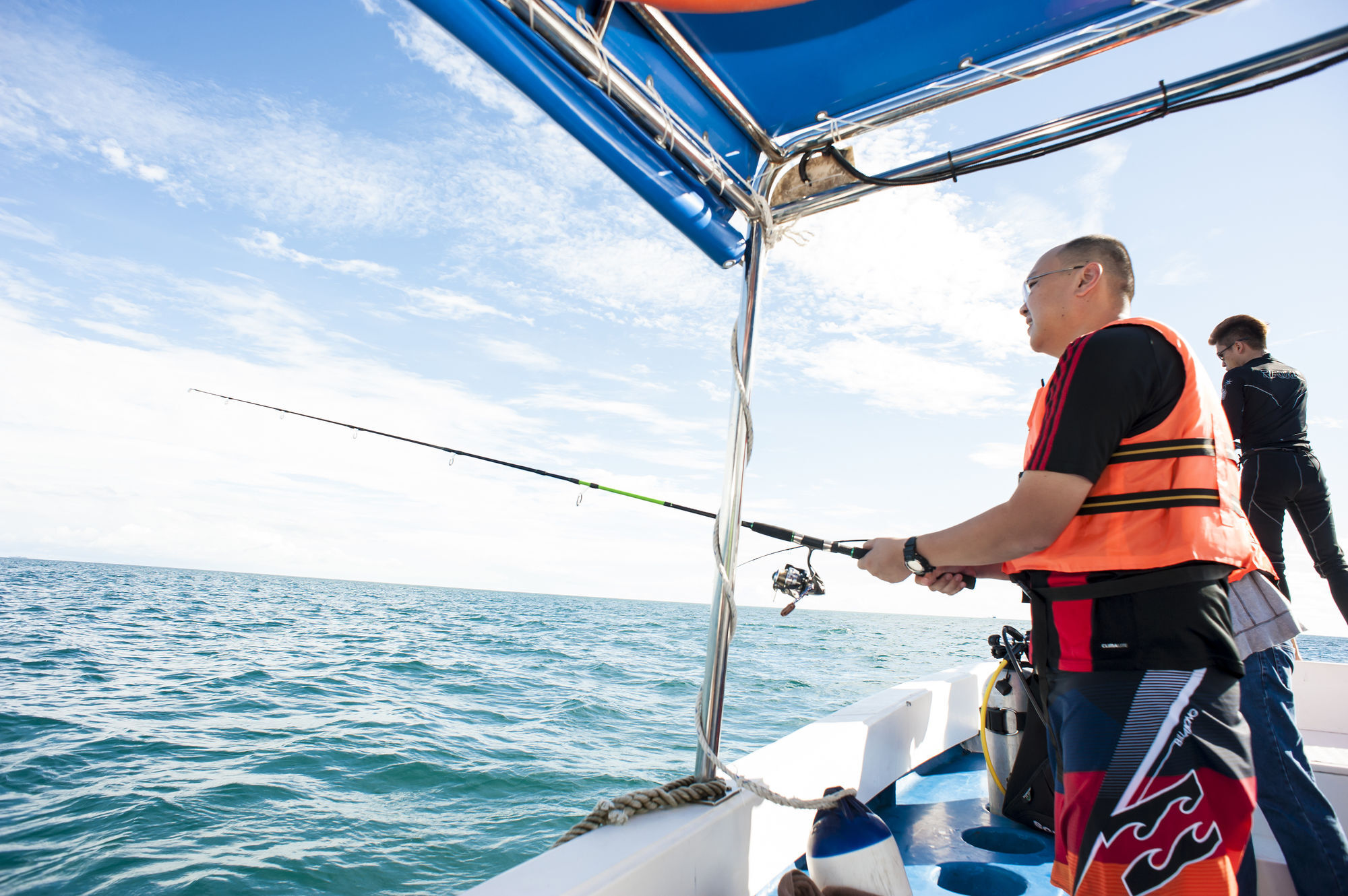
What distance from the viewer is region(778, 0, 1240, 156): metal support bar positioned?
134 cm

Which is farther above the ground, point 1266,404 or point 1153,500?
point 1266,404

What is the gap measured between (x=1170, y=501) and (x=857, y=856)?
0.96 meters

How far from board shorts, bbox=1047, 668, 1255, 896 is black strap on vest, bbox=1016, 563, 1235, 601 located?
0.42 ft

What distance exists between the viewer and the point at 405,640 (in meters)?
16.2

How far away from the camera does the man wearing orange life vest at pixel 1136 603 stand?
0.91m

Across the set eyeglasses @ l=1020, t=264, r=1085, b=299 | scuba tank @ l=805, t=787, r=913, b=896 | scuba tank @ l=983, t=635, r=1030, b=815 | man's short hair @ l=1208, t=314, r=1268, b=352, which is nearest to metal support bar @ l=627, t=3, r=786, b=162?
eyeglasses @ l=1020, t=264, r=1085, b=299

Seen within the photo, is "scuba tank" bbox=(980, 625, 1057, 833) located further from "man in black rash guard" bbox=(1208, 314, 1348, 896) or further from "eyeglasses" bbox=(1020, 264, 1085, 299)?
"eyeglasses" bbox=(1020, 264, 1085, 299)

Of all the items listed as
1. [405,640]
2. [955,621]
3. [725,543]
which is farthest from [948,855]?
[955,621]

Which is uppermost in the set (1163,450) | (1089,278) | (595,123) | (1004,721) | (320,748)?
(595,123)

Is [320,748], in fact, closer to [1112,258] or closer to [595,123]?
[595,123]

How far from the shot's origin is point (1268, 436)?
2.43 m

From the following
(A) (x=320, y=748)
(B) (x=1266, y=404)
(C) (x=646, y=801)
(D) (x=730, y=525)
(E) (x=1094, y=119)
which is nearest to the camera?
(C) (x=646, y=801)

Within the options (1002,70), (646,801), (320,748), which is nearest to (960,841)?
(646,801)

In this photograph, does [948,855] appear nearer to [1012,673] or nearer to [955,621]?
[1012,673]
